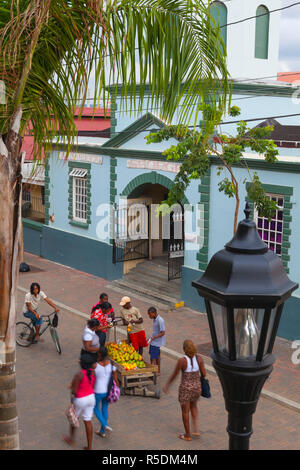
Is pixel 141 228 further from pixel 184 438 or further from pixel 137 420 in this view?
pixel 184 438

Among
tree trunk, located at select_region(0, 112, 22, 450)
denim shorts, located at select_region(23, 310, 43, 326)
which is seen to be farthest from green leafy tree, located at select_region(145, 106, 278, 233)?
tree trunk, located at select_region(0, 112, 22, 450)

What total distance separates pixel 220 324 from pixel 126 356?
751 cm

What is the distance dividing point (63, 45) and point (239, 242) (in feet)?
8.51

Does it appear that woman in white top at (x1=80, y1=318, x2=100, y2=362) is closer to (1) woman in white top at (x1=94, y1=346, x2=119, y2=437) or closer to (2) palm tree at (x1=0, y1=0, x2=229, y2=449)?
(1) woman in white top at (x1=94, y1=346, x2=119, y2=437)

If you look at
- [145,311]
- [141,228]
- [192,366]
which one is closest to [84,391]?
[192,366]

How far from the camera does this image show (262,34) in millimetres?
21391

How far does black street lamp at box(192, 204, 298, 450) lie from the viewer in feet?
11.7

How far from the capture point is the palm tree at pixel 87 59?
4953 millimetres

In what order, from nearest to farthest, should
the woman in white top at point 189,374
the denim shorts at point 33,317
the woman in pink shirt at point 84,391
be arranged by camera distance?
the woman in pink shirt at point 84,391 → the woman in white top at point 189,374 → the denim shorts at point 33,317

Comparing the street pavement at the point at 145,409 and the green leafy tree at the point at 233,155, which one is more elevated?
the green leafy tree at the point at 233,155

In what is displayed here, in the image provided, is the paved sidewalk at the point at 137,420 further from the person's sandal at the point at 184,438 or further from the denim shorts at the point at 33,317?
the denim shorts at the point at 33,317

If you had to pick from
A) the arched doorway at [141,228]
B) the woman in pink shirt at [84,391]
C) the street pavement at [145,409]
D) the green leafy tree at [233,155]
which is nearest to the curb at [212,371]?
the street pavement at [145,409]

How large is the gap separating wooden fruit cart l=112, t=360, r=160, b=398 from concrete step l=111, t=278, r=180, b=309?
5.95 metres

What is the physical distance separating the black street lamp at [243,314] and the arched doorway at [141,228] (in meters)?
15.0
